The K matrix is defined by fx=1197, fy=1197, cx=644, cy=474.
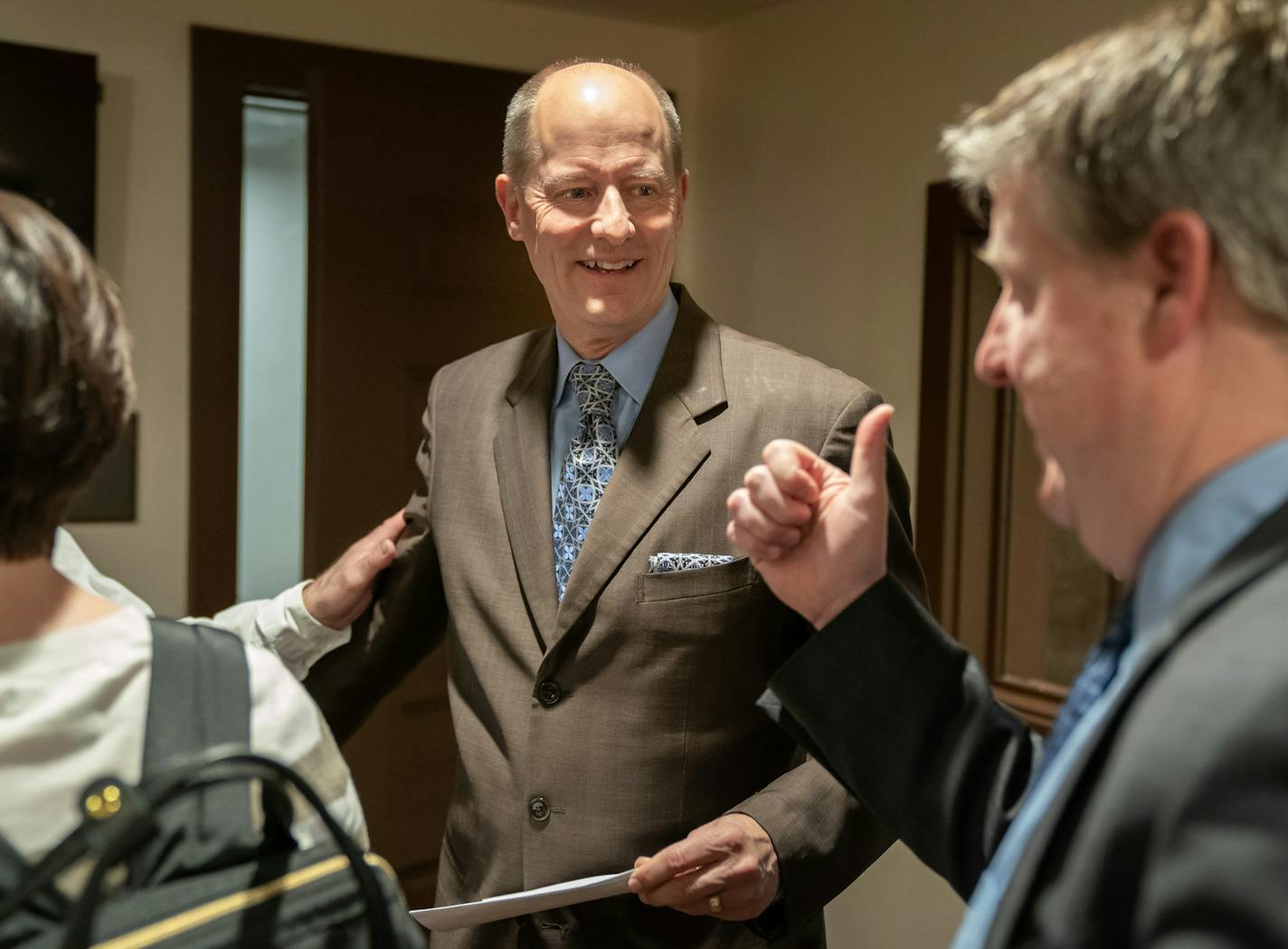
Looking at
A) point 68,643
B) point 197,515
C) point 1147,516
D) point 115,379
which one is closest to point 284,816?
point 68,643

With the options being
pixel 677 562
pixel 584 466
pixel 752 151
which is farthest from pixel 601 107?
pixel 752 151

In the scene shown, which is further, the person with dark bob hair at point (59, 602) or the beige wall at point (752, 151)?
the beige wall at point (752, 151)

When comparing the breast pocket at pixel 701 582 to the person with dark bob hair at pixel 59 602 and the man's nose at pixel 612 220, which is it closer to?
the man's nose at pixel 612 220

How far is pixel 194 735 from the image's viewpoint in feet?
2.27

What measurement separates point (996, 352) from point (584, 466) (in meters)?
0.75

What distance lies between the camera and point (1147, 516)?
76cm

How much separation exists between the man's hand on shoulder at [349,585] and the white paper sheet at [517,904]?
43cm

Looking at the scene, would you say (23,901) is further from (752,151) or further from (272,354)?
(272,354)

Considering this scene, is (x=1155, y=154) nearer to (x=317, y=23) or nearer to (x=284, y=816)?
(x=284, y=816)

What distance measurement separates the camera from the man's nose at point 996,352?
0.85 m

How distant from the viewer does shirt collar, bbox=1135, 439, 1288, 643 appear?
0.69 m

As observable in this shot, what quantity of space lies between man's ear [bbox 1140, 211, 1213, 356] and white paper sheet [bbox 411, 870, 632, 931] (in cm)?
83

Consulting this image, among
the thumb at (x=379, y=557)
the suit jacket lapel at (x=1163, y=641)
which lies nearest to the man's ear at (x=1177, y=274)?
the suit jacket lapel at (x=1163, y=641)

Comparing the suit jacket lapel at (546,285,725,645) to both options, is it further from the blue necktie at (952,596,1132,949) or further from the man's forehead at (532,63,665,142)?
the blue necktie at (952,596,1132,949)
